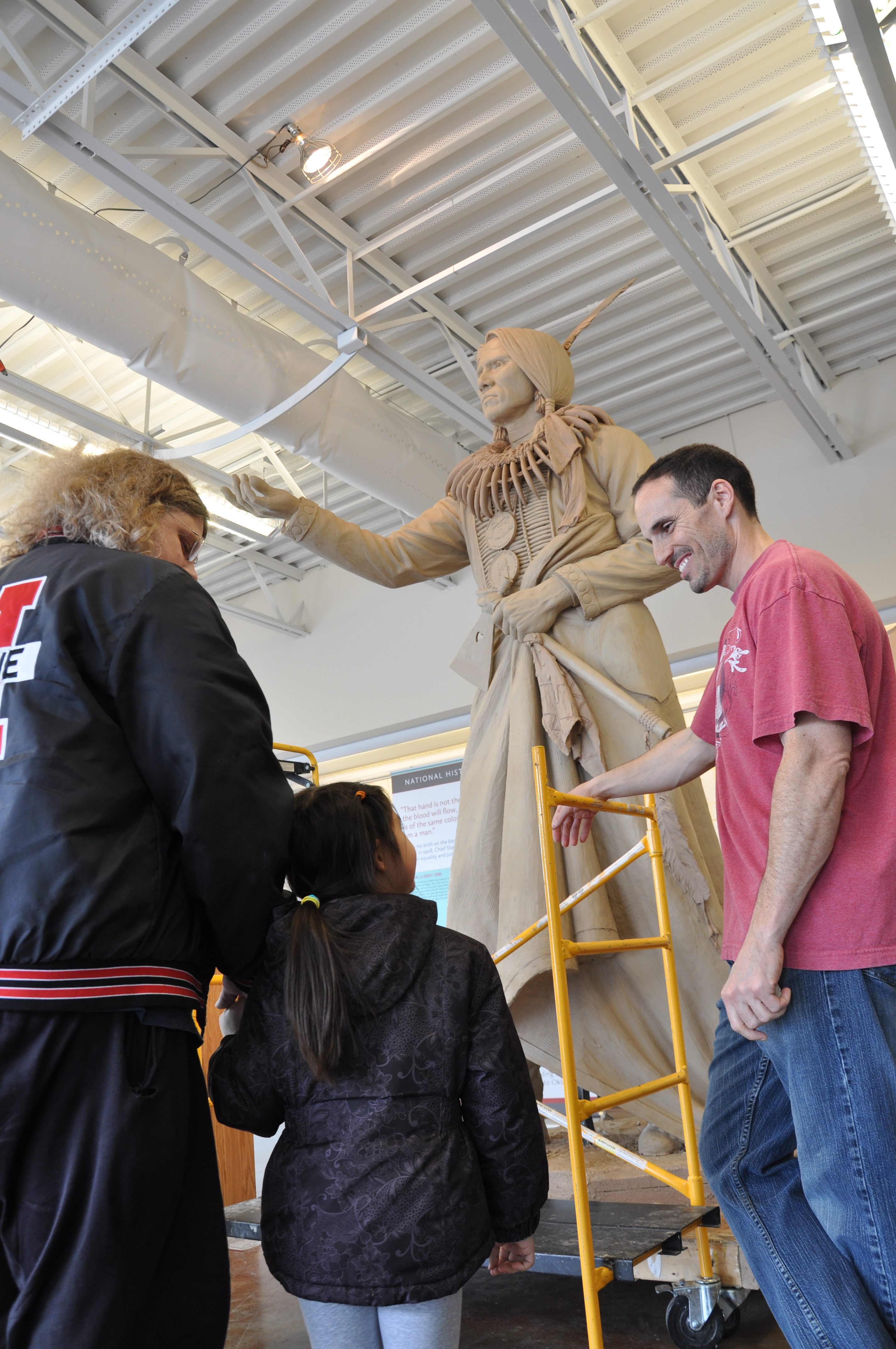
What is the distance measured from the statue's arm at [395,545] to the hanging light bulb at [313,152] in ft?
8.80

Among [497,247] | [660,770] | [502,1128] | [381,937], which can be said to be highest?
[497,247]

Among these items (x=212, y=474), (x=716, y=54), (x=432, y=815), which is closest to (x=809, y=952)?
(x=716, y=54)

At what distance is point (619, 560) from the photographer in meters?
2.80

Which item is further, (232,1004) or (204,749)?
Answer: (232,1004)

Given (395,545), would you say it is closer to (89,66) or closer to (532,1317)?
(532,1317)

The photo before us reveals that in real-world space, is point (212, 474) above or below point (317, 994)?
above

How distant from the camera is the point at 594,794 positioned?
209cm

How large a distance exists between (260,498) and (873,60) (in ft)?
10.1

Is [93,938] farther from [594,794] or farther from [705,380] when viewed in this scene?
[705,380]

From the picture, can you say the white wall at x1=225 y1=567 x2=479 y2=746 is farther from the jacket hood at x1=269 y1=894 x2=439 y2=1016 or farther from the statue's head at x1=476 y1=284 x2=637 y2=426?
the jacket hood at x1=269 y1=894 x2=439 y2=1016

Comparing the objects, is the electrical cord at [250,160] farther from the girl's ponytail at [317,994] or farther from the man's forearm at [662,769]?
the girl's ponytail at [317,994]

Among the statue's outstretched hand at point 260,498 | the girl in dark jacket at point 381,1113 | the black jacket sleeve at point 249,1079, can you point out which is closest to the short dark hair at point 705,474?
the girl in dark jacket at point 381,1113

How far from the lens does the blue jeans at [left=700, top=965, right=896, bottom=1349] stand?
1268 mm

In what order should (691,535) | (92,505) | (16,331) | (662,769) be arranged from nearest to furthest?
(92,505) < (691,535) < (662,769) < (16,331)
